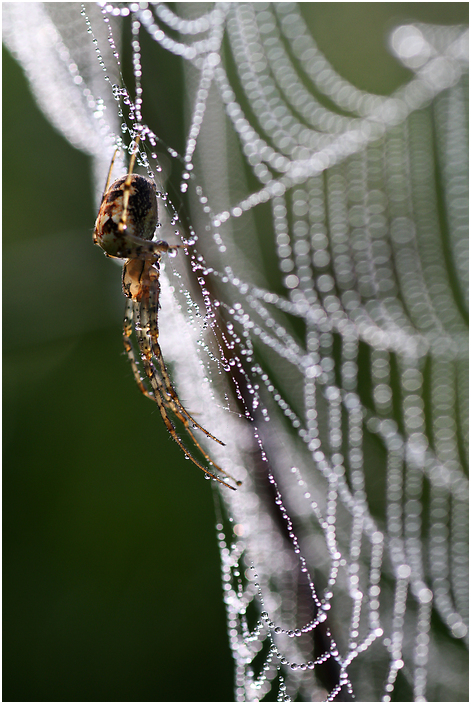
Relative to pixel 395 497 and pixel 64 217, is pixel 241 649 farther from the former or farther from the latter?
pixel 64 217

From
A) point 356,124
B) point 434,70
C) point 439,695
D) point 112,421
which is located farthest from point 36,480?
point 434,70

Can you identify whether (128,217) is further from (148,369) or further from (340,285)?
(340,285)

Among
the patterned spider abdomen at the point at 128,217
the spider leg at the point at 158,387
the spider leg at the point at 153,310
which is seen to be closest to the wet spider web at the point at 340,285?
the spider leg at the point at 158,387

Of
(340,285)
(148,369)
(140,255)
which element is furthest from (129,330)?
(340,285)

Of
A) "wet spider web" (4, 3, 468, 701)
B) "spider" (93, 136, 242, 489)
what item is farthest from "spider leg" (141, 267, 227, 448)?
"wet spider web" (4, 3, 468, 701)

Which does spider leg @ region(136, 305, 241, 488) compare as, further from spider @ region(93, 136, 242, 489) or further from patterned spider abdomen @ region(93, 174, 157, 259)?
patterned spider abdomen @ region(93, 174, 157, 259)

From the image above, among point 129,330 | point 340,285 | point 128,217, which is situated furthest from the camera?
point 340,285
